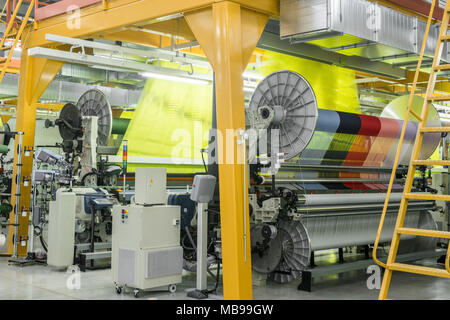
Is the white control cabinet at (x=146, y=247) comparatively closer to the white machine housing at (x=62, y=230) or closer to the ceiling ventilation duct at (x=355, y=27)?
the white machine housing at (x=62, y=230)

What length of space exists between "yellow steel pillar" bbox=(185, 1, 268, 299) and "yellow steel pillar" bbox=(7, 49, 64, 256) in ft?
15.7

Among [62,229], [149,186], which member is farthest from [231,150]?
[62,229]

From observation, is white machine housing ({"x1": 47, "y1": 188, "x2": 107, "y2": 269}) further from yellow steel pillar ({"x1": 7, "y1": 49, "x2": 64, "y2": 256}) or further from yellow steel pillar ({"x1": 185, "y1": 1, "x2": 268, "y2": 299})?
yellow steel pillar ({"x1": 185, "y1": 1, "x2": 268, "y2": 299})

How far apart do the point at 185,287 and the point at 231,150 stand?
241cm

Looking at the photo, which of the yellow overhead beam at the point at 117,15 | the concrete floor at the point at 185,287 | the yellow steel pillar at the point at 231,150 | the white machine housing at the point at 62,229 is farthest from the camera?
the white machine housing at the point at 62,229

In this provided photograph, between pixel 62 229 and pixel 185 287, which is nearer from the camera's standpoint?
pixel 185 287

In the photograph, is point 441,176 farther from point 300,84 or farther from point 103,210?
point 103,210

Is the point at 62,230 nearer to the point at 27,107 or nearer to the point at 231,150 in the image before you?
the point at 27,107

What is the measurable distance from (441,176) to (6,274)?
833 centimetres

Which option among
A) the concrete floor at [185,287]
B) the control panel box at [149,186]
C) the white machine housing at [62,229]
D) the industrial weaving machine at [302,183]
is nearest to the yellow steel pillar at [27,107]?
the concrete floor at [185,287]

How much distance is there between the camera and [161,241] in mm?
6910

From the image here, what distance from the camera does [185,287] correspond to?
7.42m

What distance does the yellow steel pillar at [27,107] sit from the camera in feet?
31.8

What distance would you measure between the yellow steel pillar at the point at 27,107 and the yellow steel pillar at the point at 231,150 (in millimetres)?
4788
